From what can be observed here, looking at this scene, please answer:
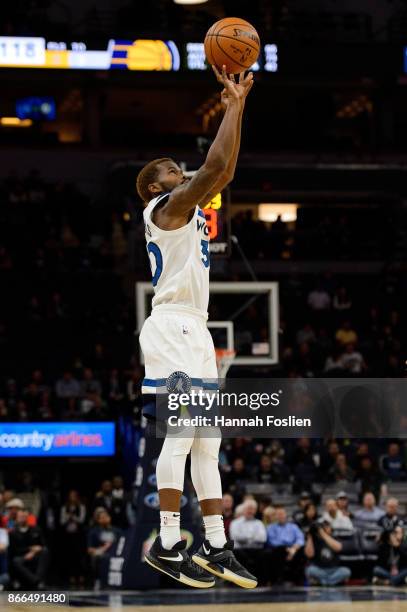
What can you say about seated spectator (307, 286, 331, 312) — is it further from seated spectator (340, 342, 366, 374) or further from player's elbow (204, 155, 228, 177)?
player's elbow (204, 155, 228, 177)

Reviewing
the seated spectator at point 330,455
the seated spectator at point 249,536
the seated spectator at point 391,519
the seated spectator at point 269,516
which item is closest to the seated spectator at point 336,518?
the seated spectator at point 391,519

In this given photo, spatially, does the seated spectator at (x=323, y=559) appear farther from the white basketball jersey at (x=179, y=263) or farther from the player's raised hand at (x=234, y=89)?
the player's raised hand at (x=234, y=89)

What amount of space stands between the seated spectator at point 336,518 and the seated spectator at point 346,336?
9.15m

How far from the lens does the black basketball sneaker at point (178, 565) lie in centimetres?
757

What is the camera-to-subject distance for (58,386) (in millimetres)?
23781

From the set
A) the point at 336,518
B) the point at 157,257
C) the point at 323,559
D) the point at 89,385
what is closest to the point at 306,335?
the point at 89,385

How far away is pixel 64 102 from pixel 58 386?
1404 cm

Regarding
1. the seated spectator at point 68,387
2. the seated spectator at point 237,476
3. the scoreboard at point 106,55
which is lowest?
the seated spectator at point 237,476

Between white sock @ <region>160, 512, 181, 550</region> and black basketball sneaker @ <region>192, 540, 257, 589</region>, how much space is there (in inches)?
7.0

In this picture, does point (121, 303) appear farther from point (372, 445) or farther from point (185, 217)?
point (185, 217)

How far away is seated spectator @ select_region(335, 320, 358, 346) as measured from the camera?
1009 inches

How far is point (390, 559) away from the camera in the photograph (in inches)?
610

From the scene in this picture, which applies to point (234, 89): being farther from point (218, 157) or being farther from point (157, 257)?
point (157, 257)

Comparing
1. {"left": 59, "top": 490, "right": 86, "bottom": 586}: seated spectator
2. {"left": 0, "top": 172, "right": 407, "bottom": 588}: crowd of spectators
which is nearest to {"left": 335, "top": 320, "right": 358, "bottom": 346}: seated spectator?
{"left": 0, "top": 172, "right": 407, "bottom": 588}: crowd of spectators
